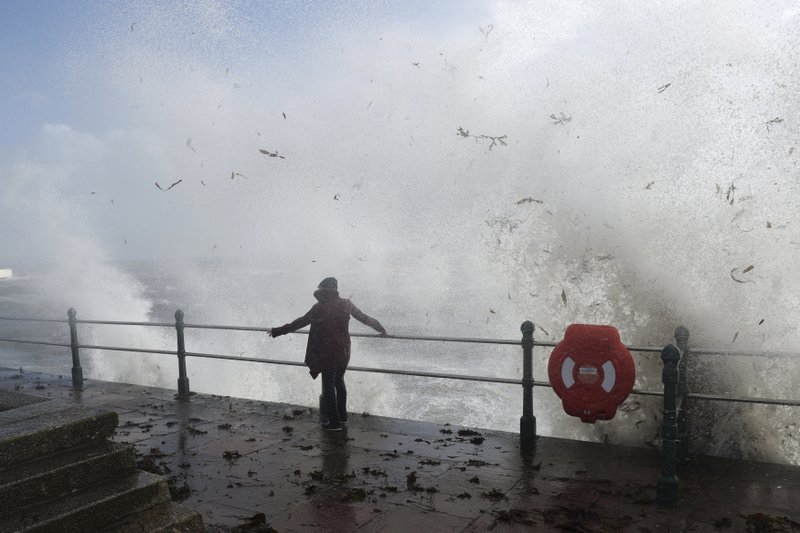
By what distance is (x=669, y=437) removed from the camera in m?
4.43

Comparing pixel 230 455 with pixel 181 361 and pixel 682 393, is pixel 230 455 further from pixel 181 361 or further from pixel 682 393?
pixel 682 393

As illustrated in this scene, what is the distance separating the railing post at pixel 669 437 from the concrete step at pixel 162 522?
3307 mm

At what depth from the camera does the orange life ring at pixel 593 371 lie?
480cm

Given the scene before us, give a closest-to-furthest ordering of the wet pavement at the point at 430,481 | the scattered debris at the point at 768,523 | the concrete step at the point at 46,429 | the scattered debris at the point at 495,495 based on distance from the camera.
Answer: the concrete step at the point at 46,429 < the scattered debris at the point at 768,523 < the wet pavement at the point at 430,481 < the scattered debris at the point at 495,495

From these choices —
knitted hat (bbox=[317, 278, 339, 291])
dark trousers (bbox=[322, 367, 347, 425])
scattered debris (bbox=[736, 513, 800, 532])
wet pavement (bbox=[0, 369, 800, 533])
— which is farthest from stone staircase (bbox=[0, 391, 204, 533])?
scattered debris (bbox=[736, 513, 800, 532])

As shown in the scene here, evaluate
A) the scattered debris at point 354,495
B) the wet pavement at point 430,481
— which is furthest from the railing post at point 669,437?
the scattered debris at point 354,495

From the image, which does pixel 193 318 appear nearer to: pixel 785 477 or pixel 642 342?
pixel 642 342

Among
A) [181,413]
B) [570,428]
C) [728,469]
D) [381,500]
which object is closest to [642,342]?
[570,428]

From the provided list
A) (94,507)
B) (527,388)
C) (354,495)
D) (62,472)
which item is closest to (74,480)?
(62,472)

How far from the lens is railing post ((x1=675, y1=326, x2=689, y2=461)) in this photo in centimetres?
515

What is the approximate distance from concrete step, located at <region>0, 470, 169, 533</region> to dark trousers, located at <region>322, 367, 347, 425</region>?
3.01m

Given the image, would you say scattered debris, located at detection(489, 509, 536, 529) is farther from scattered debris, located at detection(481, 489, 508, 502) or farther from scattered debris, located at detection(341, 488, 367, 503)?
scattered debris, located at detection(341, 488, 367, 503)

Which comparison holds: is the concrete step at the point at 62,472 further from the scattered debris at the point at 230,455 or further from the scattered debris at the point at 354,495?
the scattered debris at the point at 230,455

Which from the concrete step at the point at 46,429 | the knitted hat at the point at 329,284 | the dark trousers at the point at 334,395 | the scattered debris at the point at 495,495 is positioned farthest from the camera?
the knitted hat at the point at 329,284
